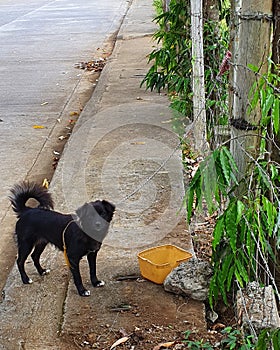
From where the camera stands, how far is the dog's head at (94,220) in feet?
12.8

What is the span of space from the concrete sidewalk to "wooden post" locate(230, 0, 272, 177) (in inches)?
20.1

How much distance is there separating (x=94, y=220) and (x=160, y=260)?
663 millimetres

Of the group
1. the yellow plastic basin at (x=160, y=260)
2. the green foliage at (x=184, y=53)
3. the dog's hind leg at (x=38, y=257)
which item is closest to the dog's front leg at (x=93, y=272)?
the yellow plastic basin at (x=160, y=260)

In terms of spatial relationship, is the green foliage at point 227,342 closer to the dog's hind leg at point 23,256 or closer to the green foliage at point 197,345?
the green foliage at point 197,345

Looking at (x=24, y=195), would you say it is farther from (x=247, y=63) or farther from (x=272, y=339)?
(x=272, y=339)

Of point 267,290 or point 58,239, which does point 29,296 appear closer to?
point 58,239

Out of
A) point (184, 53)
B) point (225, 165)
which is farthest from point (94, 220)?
point (184, 53)

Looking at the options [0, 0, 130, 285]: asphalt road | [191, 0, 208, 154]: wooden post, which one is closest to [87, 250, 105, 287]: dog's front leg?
[0, 0, 130, 285]: asphalt road

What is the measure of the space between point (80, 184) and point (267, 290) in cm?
287

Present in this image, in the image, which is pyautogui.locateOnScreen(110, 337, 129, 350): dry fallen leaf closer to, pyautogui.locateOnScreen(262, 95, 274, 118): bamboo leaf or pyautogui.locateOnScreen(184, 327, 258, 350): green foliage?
pyautogui.locateOnScreen(184, 327, 258, 350): green foliage

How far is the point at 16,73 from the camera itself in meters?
12.4

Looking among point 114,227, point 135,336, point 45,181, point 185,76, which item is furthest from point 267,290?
point 185,76

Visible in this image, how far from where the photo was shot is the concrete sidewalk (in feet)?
11.9

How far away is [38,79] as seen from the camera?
464 inches
